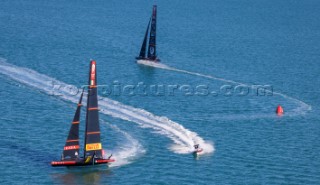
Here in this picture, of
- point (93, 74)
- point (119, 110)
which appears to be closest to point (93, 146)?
point (93, 74)

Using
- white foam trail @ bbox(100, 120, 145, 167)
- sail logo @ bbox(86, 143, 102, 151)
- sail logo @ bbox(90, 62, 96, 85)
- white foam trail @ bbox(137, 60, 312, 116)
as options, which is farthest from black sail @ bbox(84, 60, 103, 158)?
white foam trail @ bbox(137, 60, 312, 116)

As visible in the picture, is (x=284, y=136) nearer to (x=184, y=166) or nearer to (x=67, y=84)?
(x=184, y=166)

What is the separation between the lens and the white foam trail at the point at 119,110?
99.3 m

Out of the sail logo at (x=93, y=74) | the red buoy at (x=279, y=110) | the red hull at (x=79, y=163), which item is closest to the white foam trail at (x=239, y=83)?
the red buoy at (x=279, y=110)

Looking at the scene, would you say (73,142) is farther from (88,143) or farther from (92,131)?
(92,131)

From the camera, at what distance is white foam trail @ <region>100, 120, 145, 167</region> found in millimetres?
90375

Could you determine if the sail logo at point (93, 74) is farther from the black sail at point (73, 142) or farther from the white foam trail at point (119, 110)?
the white foam trail at point (119, 110)

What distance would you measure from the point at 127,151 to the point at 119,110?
16.8 metres

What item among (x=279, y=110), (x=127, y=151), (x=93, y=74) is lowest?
(x=127, y=151)

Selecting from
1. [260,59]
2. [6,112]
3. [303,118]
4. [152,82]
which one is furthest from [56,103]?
[260,59]

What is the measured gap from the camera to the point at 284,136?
103875 mm

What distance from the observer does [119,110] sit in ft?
360

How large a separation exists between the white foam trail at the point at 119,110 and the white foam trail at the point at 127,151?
14.1 ft

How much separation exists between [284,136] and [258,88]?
1069 inches
